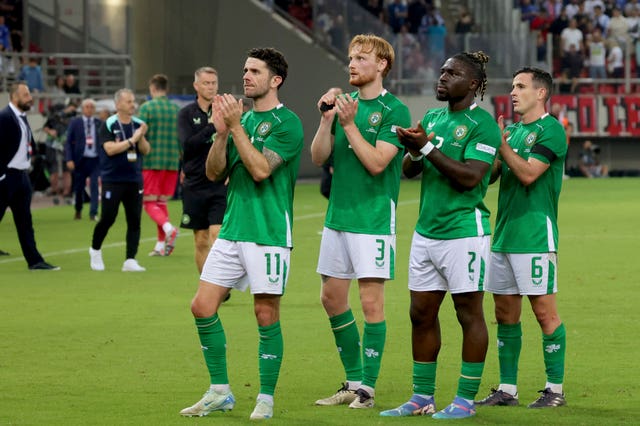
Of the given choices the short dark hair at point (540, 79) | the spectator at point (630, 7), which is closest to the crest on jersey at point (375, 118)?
the short dark hair at point (540, 79)

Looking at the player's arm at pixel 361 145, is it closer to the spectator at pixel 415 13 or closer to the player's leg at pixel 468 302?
the player's leg at pixel 468 302

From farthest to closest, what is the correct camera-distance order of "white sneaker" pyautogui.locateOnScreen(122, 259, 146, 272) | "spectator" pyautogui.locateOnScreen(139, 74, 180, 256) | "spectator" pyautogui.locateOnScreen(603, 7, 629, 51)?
"spectator" pyautogui.locateOnScreen(603, 7, 629, 51) < "spectator" pyautogui.locateOnScreen(139, 74, 180, 256) < "white sneaker" pyautogui.locateOnScreen(122, 259, 146, 272)

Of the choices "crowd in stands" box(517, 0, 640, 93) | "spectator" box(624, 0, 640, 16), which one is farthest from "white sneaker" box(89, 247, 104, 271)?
"spectator" box(624, 0, 640, 16)

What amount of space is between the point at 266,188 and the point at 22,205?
31.0 feet

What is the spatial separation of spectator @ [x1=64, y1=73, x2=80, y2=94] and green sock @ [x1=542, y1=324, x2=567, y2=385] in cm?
2584

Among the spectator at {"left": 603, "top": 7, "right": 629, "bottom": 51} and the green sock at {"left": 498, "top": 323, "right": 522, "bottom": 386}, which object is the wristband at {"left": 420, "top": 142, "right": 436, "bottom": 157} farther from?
the spectator at {"left": 603, "top": 7, "right": 629, "bottom": 51}

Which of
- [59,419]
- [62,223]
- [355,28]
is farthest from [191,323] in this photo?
[355,28]

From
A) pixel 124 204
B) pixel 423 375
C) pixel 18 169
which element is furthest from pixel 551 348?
pixel 18 169

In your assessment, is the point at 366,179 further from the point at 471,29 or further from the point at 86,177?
the point at 471,29

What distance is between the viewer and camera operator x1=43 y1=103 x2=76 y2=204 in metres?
29.9

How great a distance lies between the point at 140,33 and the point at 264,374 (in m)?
33.4

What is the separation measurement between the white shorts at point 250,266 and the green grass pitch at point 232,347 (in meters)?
0.80

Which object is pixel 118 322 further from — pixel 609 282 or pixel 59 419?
pixel 609 282

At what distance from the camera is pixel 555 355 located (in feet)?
28.1
